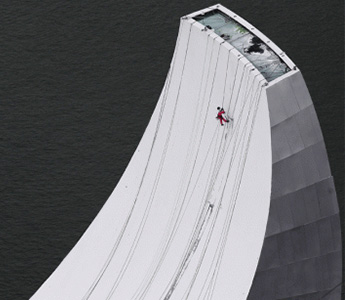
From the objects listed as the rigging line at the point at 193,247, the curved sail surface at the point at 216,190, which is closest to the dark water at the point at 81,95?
the curved sail surface at the point at 216,190

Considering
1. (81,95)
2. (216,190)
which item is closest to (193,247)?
(216,190)

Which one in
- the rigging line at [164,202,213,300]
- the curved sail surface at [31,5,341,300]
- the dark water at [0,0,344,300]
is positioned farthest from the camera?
the dark water at [0,0,344,300]

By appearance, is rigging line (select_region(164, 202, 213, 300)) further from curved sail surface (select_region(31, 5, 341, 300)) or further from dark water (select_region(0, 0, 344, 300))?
dark water (select_region(0, 0, 344, 300))

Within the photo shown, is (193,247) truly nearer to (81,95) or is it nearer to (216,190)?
(216,190)

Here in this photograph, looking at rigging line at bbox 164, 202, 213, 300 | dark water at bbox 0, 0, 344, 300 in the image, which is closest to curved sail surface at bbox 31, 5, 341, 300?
rigging line at bbox 164, 202, 213, 300

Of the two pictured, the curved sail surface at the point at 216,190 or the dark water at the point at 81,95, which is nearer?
the curved sail surface at the point at 216,190

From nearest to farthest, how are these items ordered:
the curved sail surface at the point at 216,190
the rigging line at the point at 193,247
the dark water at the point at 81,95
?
the curved sail surface at the point at 216,190
the rigging line at the point at 193,247
the dark water at the point at 81,95

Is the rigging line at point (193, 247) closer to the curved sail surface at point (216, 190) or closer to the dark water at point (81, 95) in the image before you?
the curved sail surface at point (216, 190)

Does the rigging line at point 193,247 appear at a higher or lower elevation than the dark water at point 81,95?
lower
